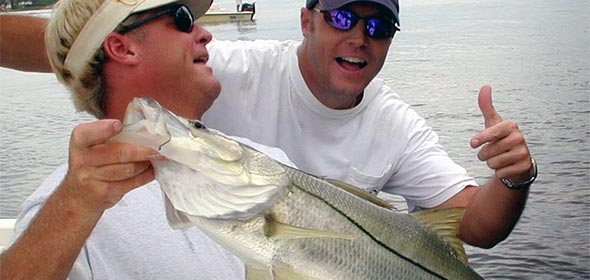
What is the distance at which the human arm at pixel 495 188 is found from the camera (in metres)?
2.80

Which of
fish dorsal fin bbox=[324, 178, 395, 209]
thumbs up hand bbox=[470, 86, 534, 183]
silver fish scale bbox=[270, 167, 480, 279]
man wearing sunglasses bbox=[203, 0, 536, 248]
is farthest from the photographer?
man wearing sunglasses bbox=[203, 0, 536, 248]

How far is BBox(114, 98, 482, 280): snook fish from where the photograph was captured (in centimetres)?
177

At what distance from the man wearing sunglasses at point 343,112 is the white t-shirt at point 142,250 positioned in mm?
1299

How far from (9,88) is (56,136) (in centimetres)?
639

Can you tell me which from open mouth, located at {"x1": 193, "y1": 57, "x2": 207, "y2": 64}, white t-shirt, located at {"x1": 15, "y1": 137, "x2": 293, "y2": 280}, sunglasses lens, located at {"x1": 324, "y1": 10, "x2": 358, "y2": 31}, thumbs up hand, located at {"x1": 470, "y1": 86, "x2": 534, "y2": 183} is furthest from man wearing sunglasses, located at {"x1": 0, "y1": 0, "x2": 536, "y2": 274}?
white t-shirt, located at {"x1": 15, "y1": 137, "x2": 293, "y2": 280}

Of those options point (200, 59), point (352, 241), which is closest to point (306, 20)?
point (200, 59)

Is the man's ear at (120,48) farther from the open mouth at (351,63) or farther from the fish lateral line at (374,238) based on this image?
the open mouth at (351,63)

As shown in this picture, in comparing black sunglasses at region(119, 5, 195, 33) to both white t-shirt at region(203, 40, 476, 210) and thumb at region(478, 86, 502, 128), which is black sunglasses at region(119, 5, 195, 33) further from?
thumb at region(478, 86, 502, 128)

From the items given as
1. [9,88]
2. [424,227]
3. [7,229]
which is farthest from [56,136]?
[424,227]

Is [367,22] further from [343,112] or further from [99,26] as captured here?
[99,26]

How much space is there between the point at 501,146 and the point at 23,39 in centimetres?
238

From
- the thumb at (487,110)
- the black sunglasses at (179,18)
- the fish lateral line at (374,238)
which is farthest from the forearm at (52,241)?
the thumb at (487,110)

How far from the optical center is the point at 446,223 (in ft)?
7.70

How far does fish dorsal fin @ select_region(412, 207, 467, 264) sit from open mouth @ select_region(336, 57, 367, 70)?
1419 mm
